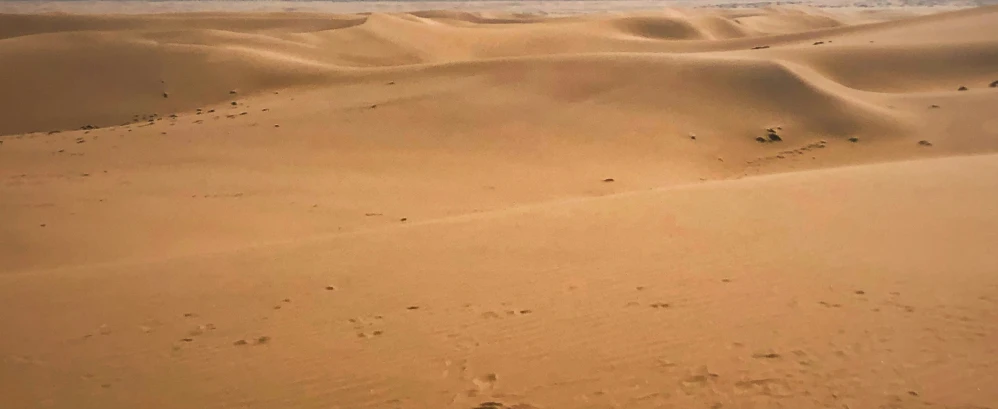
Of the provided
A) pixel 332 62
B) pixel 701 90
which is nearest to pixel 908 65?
pixel 701 90

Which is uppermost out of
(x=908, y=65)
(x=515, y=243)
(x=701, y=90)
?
(x=908, y=65)

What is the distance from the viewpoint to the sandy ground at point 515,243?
11.7ft

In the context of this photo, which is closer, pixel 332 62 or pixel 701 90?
pixel 701 90

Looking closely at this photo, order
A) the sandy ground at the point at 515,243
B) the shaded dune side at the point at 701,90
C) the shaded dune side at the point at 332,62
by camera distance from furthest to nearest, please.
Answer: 1. the shaded dune side at the point at 332,62
2. the shaded dune side at the point at 701,90
3. the sandy ground at the point at 515,243

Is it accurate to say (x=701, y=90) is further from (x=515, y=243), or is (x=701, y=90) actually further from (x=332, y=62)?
(x=332, y=62)

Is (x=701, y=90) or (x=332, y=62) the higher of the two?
(x=701, y=90)

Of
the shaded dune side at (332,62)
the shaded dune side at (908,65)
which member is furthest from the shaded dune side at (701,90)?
the shaded dune side at (908,65)

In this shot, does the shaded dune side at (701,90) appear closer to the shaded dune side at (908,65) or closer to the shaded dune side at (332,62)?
the shaded dune side at (332,62)

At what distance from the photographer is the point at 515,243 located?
5.30 meters

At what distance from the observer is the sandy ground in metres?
3.56

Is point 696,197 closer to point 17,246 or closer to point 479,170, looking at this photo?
point 479,170

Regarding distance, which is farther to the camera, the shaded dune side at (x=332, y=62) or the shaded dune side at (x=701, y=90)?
the shaded dune side at (x=332, y=62)

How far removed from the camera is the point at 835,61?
1478 centimetres

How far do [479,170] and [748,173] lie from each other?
3240 mm
